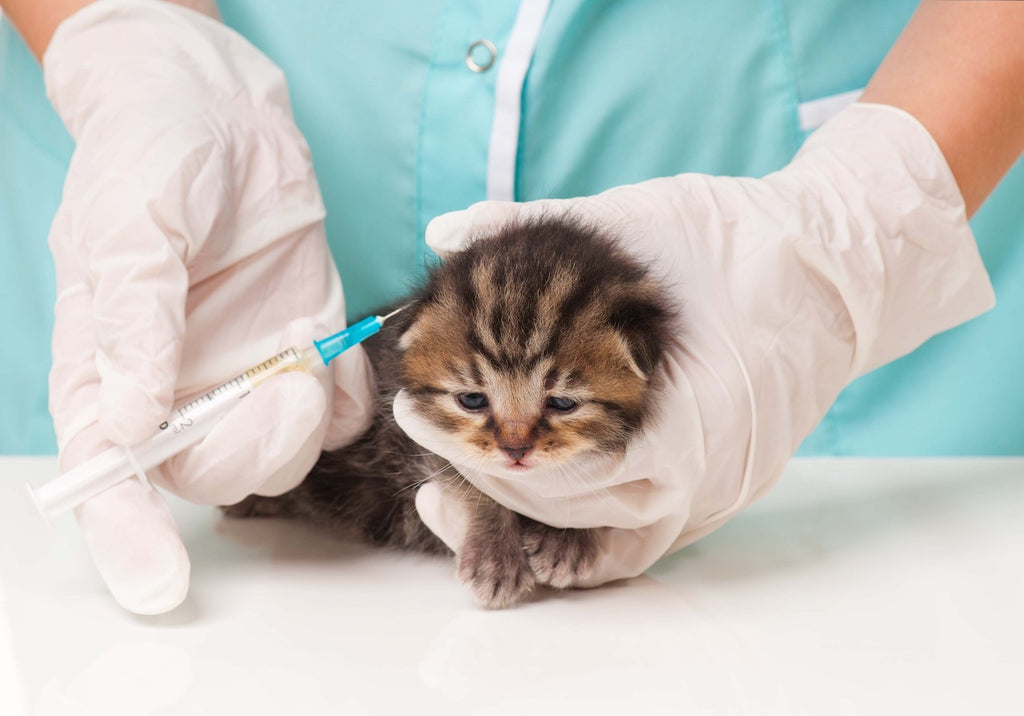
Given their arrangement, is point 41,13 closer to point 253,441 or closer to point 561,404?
point 253,441

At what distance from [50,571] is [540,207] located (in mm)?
973

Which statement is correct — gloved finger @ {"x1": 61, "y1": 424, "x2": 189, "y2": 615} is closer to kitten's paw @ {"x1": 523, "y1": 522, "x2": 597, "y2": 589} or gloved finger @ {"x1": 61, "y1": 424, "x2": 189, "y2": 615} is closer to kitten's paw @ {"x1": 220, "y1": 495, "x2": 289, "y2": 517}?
kitten's paw @ {"x1": 220, "y1": 495, "x2": 289, "y2": 517}

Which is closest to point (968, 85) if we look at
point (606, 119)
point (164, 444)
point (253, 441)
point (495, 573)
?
point (606, 119)

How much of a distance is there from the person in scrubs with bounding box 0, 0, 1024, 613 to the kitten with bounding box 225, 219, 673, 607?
0.22ft

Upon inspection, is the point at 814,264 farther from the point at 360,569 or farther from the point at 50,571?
the point at 50,571

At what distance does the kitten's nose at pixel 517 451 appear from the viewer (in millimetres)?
1310

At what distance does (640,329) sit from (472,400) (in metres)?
0.27

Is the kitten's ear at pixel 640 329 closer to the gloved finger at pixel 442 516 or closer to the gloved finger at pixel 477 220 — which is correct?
the gloved finger at pixel 477 220

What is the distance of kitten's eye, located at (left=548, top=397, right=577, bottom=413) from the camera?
1323 millimetres

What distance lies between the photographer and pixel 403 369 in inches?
57.2

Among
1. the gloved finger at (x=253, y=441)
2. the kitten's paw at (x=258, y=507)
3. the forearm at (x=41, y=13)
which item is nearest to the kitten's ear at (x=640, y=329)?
the gloved finger at (x=253, y=441)

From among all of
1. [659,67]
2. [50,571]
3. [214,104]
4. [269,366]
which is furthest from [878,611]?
[214,104]

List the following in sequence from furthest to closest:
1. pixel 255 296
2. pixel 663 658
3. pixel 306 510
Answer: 1. pixel 306 510
2. pixel 255 296
3. pixel 663 658

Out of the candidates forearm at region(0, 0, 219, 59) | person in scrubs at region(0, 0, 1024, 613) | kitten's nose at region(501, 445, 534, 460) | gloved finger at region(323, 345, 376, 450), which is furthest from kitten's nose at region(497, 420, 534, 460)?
forearm at region(0, 0, 219, 59)
